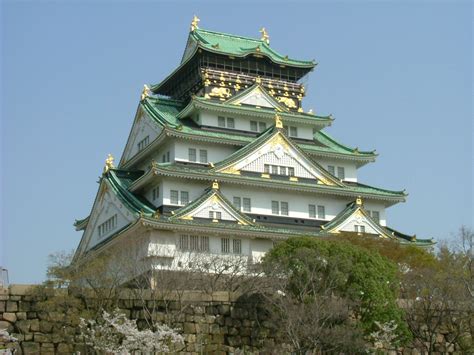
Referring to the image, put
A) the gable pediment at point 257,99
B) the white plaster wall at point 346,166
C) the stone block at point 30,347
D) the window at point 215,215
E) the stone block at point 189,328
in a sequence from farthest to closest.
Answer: the white plaster wall at point 346,166, the gable pediment at point 257,99, the window at point 215,215, the stone block at point 189,328, the stone block at point 30,347

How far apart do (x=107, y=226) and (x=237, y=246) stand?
915cm

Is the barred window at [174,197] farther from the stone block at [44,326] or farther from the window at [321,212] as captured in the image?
the stone block at [44,326]

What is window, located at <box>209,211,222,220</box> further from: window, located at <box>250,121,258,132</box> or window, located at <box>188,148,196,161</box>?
window, located at <box>250,121,258,132</box>

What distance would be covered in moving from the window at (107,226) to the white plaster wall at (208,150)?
526cm

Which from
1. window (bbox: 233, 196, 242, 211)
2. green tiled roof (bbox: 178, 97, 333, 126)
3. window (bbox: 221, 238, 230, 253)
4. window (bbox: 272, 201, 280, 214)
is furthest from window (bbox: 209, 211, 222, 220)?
green tiled roof (bbox: 178, 97, 333, 126)

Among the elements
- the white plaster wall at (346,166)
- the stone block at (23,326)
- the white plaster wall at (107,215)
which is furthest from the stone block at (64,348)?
the white plaster wall at (346,166)

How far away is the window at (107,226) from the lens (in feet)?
161

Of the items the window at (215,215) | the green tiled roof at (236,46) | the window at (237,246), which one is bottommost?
the window at (237,246)

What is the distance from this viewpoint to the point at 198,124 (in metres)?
51.1

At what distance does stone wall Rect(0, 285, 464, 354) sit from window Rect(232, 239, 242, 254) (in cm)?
1423

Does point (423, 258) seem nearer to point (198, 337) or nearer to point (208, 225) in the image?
point (208, 225)

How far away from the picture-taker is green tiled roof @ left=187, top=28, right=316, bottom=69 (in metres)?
55.0

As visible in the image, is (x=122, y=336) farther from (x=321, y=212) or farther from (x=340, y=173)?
(x=340, y=173)

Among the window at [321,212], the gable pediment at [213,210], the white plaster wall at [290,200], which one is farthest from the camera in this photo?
the window at [321,212]
